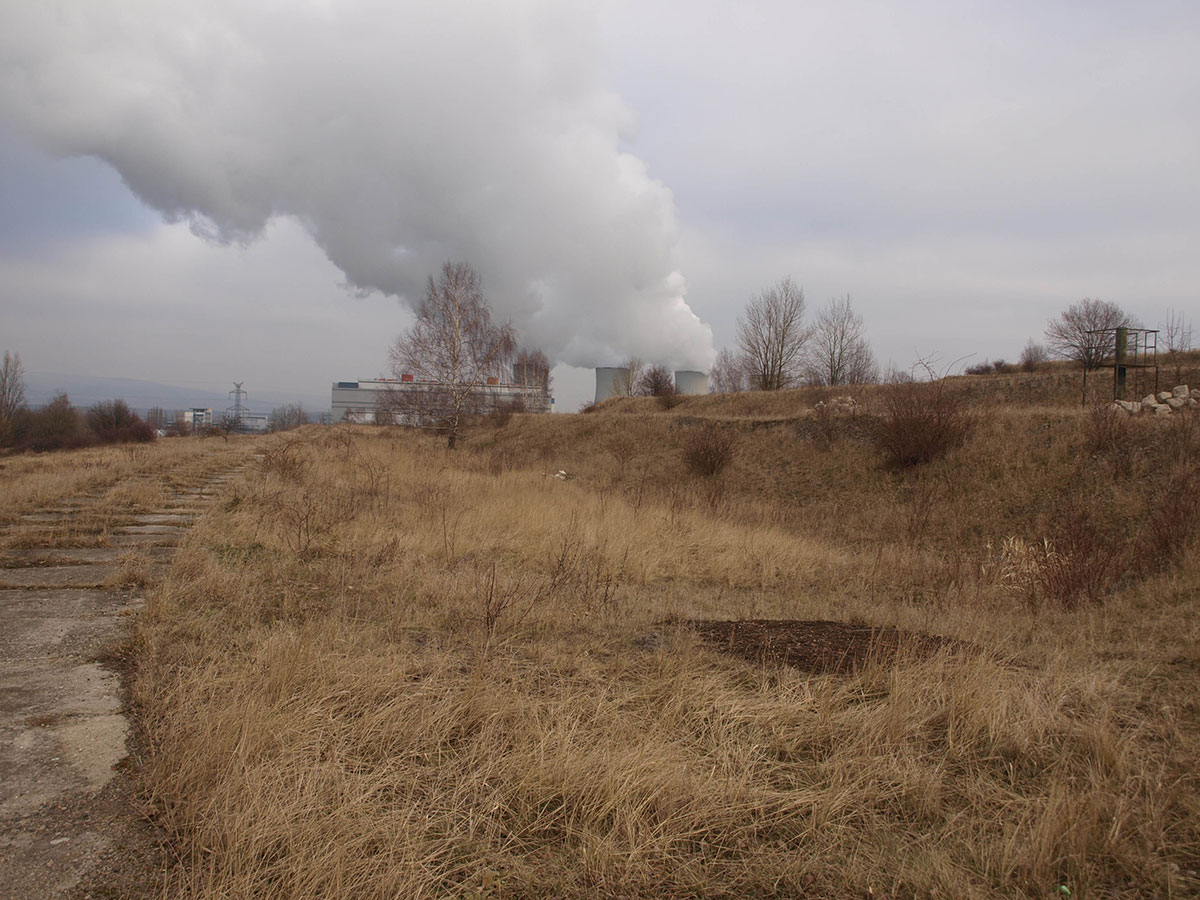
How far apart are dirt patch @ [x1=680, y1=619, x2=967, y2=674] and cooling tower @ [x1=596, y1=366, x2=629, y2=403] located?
4305 centimetres

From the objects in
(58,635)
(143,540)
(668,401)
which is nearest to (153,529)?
(143,540)

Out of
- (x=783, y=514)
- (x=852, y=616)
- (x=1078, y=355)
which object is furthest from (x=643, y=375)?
(x=852, y=616)

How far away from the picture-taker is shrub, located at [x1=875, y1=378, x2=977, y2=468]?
47.8ft

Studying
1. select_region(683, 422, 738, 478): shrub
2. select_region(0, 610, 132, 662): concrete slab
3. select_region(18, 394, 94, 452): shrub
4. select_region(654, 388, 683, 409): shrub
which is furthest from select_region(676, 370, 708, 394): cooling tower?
select_region(0, 610, 132, 662): concrete slab

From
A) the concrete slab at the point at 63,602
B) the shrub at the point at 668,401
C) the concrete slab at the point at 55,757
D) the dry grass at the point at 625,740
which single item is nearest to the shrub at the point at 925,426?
the dry grass at the point at 625,740

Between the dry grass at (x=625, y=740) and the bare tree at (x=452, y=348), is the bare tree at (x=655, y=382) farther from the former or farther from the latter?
the dry grass at (x=625, y=740)

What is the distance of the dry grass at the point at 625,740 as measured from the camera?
1940mm

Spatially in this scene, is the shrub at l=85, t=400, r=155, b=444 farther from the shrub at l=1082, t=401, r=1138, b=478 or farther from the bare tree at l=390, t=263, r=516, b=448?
the shrub at l=1082, t=401, r=1138, b=478

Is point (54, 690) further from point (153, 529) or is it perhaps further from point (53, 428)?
point (53, 428)

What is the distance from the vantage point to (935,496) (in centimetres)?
1348

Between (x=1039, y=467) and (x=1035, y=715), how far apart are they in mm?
12134

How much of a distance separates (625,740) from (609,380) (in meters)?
46.3

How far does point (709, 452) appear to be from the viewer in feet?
62.7

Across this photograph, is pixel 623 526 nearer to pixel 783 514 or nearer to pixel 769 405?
pixel 783 514
